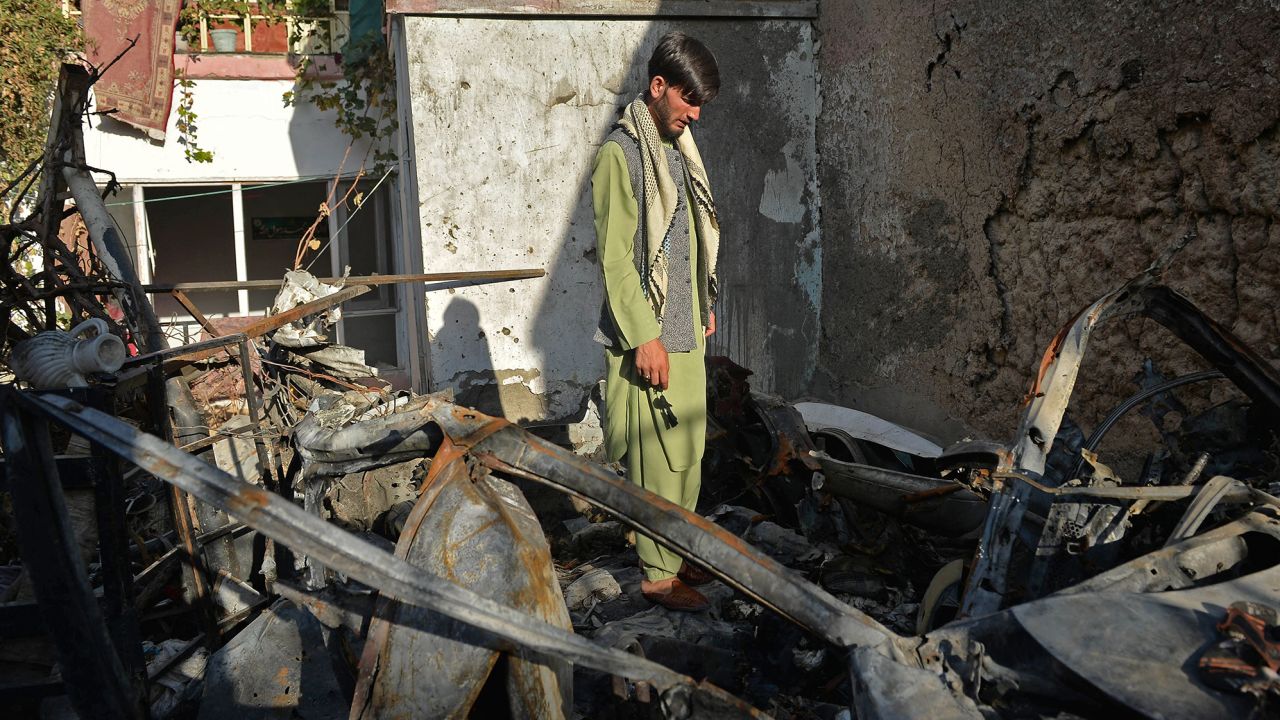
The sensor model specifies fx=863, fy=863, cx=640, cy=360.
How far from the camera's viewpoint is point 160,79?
770cm

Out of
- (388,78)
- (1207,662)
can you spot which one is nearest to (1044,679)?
(1207,662)

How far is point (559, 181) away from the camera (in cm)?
584

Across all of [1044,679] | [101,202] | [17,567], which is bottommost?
[17,567]

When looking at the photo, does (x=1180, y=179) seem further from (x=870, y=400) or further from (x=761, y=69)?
(x=761, y=69)

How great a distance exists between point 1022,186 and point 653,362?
7.94 ft

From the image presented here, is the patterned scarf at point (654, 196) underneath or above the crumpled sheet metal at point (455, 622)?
above

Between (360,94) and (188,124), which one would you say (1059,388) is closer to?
(360,94)

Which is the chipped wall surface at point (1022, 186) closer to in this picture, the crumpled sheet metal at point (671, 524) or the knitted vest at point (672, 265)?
the knitted vest at point (672, 265)

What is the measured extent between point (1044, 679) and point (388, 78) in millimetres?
7415

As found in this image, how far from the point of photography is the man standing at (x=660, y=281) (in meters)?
3.07

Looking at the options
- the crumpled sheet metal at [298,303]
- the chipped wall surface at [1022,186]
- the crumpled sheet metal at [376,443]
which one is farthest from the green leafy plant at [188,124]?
the crumpled sheet metal at [376,443]

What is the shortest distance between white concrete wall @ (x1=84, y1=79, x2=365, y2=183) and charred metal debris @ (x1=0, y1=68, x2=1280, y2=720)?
4.54 metres

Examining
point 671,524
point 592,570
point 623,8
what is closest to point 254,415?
point 592,570

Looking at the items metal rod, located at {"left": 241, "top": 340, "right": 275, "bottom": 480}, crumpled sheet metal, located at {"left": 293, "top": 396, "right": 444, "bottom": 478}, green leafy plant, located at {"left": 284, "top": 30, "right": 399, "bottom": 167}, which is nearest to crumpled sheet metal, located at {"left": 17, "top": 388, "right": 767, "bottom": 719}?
crumpled sheet metal, located at {"left": 293, "top": 396, "right": 444, "bottom": 478}
